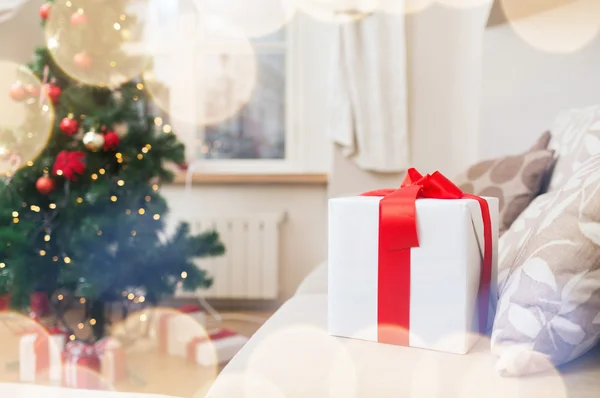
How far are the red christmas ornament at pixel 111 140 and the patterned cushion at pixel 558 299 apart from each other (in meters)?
1.72

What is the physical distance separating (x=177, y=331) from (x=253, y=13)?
169cm

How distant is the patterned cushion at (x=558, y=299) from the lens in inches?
30.3

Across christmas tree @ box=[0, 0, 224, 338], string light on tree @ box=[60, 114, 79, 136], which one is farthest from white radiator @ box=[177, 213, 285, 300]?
string light on tree @ box=[60, 114, 79, 136]

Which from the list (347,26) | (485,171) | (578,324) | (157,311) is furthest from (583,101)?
(157,311)

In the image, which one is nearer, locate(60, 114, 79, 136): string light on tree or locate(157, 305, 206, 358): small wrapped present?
locate(60, 114, 79, 136): string light on tree

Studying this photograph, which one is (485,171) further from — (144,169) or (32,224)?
(32,224)

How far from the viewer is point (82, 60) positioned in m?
2.20

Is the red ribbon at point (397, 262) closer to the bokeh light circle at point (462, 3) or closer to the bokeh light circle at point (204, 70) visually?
the bokeh light circle at point (462, 3)

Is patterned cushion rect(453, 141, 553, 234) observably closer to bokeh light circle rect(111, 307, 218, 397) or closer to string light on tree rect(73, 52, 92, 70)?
bokeh light circle rect(111, 307, 218, 397)

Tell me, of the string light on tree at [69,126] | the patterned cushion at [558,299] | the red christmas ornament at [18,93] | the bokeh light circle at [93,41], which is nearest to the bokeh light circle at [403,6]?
the bokeh light circle at [93,41]

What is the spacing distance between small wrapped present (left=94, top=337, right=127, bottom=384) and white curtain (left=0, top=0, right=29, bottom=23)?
6.11ft

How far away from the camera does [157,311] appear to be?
248 centimetres

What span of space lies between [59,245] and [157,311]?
0.51 m

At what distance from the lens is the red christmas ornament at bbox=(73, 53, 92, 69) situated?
220 cm
